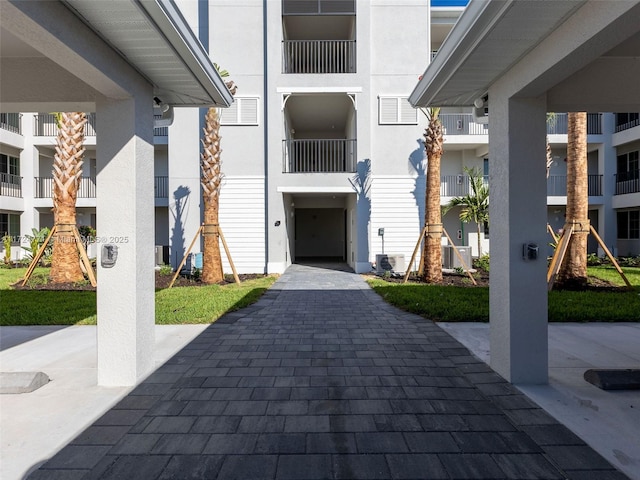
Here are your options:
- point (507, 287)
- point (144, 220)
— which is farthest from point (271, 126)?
point (507, 287)

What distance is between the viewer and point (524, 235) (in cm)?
362

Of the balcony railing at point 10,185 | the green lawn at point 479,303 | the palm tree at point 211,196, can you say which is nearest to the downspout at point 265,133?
the palm tree at point 211,196

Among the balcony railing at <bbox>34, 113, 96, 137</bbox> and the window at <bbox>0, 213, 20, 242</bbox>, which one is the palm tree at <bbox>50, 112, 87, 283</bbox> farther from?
the window at <bbox>0, 213, 20, 242</bbox>

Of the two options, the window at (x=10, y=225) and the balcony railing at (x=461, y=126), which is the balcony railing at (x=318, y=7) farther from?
the window at (x=10, y=225)

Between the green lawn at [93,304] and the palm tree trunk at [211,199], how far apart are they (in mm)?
820

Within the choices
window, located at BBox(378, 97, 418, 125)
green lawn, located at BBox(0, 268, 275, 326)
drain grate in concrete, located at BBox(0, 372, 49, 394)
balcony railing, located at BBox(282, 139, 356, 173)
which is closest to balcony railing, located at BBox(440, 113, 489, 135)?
window, located at BBox(378, 97, 418, 125)

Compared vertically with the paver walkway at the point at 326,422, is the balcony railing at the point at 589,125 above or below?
above

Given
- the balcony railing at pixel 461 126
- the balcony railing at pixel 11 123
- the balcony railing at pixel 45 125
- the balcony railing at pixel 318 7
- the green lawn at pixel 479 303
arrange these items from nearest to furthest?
the green lawn at pixel 479 303, the balcony railing at pixel 318 7, the balcony railing at pixel 461 126, the balcony railing at pixel 11 123, the balcony railing at pixel 45 125

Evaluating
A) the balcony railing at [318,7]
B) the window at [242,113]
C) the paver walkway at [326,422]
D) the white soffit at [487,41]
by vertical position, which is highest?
the balcony railing at [318,7]

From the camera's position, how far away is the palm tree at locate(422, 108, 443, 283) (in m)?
10.2

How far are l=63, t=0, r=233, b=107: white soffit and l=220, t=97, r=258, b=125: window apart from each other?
30.6 feet

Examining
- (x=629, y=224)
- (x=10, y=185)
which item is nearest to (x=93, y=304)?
(x=10, y=185)

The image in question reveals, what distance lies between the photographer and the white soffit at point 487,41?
271 centimetres

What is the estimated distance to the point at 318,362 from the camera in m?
4.31
